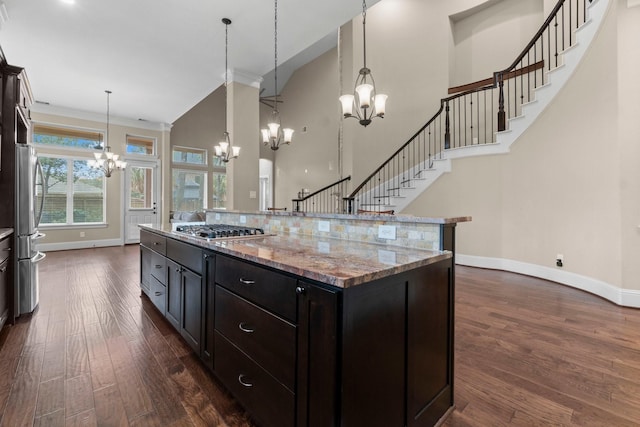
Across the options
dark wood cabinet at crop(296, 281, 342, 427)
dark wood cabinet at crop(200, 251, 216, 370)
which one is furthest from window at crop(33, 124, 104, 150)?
dark wood cabinet at crop(296, 281, 342, 427)

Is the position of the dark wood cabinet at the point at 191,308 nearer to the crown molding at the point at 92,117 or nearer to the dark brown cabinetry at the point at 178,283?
the dark brown cabinetry at the point at 178,283

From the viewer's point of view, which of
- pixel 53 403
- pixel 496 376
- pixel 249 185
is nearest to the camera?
pixel 53 403

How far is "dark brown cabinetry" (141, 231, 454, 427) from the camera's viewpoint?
1.01 metres

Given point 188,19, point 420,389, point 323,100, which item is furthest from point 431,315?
point 323,100

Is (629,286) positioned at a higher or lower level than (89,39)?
lower

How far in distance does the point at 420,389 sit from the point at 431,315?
1.08ft

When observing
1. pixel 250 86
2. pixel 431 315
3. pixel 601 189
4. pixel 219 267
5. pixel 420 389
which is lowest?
pixel 420 389

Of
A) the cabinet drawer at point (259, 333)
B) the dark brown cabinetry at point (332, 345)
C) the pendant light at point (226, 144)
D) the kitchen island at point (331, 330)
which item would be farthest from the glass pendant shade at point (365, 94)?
the cabinet drawer at point (259, 333)

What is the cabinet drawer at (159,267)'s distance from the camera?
2537 millimetres

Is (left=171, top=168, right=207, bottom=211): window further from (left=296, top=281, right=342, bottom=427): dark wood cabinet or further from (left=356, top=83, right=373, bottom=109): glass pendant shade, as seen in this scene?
(left=296, top=281, right=342, bottom=427): dark wood cabinet

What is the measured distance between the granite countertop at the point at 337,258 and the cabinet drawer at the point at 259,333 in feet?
0.76

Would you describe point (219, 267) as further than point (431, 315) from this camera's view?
Yes

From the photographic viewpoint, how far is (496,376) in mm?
1868

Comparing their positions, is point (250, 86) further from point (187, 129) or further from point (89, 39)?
point (187, 129)
